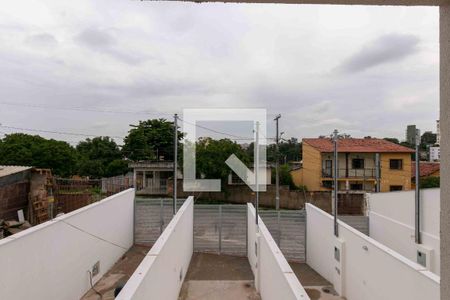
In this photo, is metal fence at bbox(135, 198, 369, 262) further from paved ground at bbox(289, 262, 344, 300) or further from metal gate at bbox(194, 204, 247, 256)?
paved ground at bbox(289, 262, 344, 300)

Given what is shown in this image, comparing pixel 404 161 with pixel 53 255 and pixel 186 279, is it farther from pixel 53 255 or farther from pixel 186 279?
pixel 53 255

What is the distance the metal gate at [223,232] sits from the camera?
34.0ft

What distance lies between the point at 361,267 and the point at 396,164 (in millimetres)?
16047

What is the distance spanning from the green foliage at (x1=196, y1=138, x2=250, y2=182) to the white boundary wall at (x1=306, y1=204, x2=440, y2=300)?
327 inches

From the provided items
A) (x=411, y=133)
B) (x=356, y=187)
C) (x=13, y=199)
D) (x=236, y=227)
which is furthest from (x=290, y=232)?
(x=356, y=187)

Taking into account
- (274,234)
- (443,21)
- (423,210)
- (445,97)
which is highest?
(443,21)

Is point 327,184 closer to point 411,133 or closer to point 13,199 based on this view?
point 411,133

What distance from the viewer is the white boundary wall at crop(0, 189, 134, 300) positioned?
4.88 m

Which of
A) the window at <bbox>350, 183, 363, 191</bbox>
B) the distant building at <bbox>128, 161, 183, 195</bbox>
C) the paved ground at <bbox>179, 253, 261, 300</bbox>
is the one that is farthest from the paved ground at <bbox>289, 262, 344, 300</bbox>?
the distant building at <bbox>128, 161, 183, 195</bbox>

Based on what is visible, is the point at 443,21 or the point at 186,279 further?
the point at 186,279

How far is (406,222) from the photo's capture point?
827cm

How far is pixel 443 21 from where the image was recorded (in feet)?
3.12

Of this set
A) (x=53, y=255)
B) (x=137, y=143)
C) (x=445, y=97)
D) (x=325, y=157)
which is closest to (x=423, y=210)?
(x=445, y=97)

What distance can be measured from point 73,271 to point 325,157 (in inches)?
654
